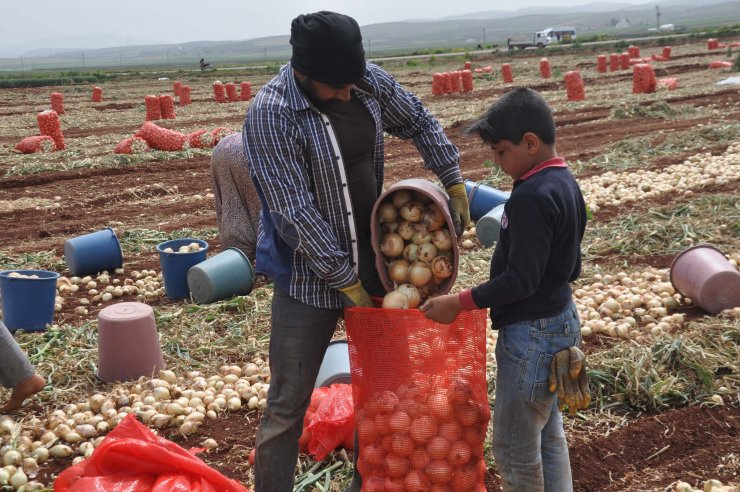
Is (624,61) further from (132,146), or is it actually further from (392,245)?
(392,245)

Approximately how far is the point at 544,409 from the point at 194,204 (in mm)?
7619

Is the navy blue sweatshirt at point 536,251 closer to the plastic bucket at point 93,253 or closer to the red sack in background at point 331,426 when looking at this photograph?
the red sack in background at point 331,426

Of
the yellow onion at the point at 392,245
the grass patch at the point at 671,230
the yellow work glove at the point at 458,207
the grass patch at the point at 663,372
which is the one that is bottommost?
the grass patch at the point at 663,372

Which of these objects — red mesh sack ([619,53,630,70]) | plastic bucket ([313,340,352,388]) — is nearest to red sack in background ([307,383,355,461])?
plastic bucket ([313,340,352,388])

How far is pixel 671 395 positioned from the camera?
414 cm

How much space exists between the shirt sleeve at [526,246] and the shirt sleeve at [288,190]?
0.58m

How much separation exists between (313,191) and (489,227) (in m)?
4.52

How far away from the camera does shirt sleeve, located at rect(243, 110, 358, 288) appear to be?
2.69 metres

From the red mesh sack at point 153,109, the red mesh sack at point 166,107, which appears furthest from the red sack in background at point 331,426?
the red mesh sack at point 166,107

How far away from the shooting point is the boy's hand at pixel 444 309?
8.52ft

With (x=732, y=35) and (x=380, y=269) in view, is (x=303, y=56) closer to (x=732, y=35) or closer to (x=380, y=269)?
(x=380, y=269)

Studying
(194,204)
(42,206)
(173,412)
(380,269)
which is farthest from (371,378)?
(42,206)

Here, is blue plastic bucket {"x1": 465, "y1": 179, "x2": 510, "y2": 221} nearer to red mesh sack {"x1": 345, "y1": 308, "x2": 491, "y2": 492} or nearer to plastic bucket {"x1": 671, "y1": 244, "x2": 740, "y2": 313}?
plastic bucket {"x1": 671, "y1": 244, "x2": 740, "y2": 313}

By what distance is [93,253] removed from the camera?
6961 mm
